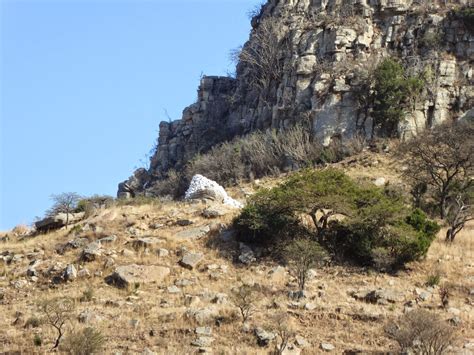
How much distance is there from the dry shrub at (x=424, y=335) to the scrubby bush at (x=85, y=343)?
22.8 feet

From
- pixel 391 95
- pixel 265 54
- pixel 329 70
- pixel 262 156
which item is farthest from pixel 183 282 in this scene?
pixel 265 54

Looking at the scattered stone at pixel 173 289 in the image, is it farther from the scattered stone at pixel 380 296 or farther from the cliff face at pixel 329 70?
the cliff face at pixel 329 70

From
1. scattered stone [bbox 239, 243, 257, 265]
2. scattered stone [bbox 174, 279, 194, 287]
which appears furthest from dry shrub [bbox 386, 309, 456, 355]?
scattered stone [bbox 239, 243, 257, 265]

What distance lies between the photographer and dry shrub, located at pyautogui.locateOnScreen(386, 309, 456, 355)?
1673cm

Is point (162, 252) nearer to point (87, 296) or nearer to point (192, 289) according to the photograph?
point (192, 289)


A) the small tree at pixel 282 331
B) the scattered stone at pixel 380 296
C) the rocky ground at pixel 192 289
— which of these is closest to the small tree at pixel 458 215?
the rocky ground at pixel 192 289

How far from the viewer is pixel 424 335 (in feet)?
55.3

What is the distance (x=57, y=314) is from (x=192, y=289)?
16.9 feet

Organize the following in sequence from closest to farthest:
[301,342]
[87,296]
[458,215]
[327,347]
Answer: [327,347] → [301,342] → [87,296] → [458,215]

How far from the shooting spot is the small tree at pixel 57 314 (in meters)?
18.7

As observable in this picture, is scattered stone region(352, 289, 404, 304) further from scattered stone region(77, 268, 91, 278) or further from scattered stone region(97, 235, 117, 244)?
scattered stone region(97, 235, 117, 244)

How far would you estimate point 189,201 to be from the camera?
32031 millimetres

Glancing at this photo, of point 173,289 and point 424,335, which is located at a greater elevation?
point 173,289

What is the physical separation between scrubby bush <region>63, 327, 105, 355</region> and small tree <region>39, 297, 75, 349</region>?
36.5 inches
